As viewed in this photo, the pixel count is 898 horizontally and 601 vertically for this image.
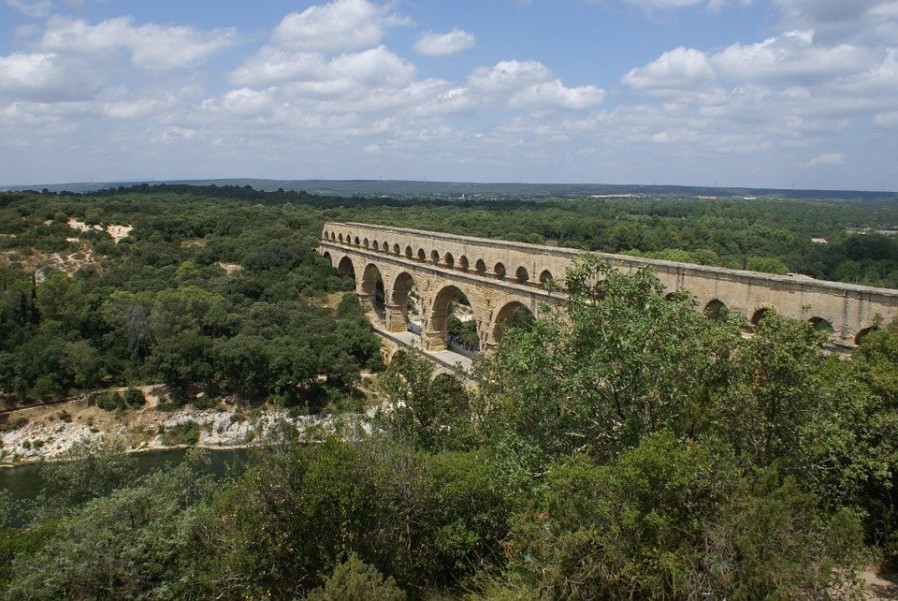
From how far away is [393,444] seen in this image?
37.3 feet

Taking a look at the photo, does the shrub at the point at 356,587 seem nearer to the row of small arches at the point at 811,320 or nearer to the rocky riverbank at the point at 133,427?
the row of small arches at the point at 811,320

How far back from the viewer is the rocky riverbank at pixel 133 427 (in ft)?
86.9

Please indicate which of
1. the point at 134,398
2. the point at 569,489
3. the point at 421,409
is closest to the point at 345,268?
the point at 134,398

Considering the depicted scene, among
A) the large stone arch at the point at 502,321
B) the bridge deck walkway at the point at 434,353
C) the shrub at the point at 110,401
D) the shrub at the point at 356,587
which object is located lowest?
the shrub at the point at 110,401

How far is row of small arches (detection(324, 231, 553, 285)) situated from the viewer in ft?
92.7

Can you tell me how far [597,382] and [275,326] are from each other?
83.1 ft

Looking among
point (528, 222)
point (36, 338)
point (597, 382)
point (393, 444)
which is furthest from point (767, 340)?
point (528, 222)

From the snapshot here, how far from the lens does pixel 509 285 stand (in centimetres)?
2264

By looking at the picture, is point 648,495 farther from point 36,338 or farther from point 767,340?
point 36,338

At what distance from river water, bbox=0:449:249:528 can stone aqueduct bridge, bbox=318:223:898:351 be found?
30.0 ft

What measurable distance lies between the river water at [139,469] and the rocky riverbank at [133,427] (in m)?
0.45

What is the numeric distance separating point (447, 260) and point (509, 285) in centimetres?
Answer: 1174

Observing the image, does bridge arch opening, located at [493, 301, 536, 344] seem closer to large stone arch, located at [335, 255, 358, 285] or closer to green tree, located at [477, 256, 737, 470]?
green tree, located at [477, 256, 737, 470]

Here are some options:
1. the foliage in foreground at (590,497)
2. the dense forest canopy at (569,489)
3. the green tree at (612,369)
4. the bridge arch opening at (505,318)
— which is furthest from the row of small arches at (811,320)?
the green tree at (612,369)
